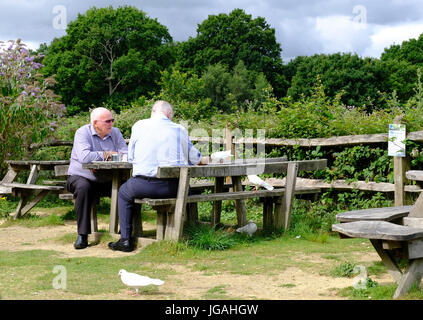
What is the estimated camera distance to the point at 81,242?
669cm

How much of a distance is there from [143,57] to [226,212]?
37.1m

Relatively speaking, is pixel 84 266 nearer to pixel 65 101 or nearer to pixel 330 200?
pixel 330 200

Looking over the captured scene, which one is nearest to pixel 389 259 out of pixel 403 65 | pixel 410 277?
pixel 410 277

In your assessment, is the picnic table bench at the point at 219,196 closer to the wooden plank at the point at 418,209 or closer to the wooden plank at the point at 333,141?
the wooden plank at the point at 333,141

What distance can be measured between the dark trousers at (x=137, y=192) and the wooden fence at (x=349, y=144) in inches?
116

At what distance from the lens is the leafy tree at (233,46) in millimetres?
48062

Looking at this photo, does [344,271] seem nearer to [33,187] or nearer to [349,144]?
[349,144]

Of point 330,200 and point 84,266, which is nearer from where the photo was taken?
point 84,266

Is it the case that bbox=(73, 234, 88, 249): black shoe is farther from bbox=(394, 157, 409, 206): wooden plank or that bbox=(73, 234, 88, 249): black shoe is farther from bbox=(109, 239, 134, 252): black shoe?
bbox=(394, 157, 409, 206): wooden plank

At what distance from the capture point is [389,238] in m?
4.07

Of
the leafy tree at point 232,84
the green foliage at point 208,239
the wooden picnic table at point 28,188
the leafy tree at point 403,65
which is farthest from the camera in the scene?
the leafy tree at point 403,65

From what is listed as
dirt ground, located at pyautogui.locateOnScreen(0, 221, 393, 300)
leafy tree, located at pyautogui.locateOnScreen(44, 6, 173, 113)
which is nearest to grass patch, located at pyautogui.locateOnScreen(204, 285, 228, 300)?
dirt ground, located at pyautogui.locateOnScreen(0, 221, 393, 300)

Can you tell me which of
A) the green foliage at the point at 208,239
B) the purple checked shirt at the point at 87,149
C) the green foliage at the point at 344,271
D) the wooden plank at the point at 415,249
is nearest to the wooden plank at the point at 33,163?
the purple checked shirt at the point at 87,149
